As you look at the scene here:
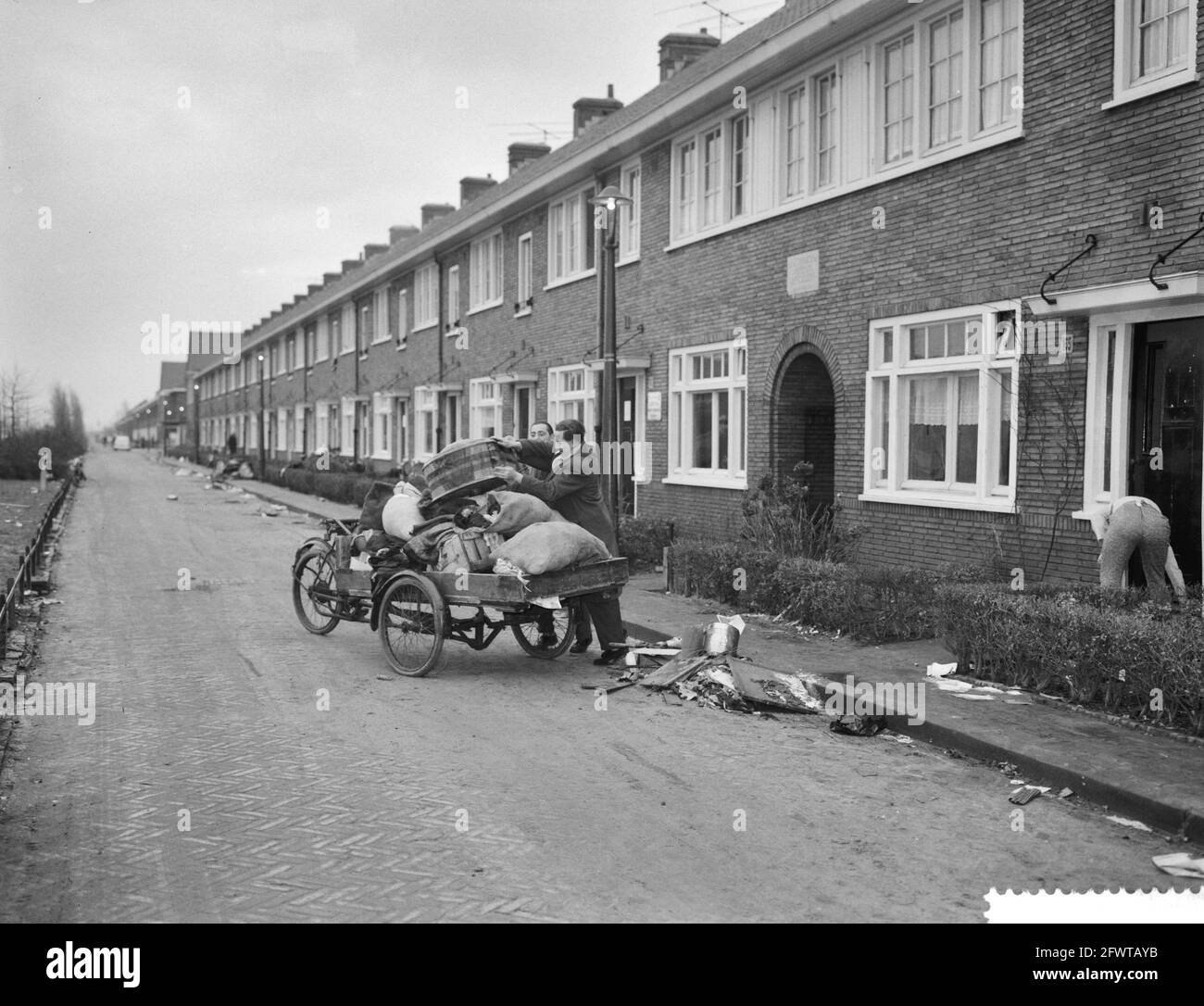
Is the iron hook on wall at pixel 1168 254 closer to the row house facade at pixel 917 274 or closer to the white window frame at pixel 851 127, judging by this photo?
the row house facade at pixel 917 274

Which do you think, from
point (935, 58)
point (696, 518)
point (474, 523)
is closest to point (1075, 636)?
point (474, 523)

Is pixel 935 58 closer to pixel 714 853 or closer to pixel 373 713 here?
pixel 373 713

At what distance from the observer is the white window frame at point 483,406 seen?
2670 centimetres

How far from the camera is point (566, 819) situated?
224 inches

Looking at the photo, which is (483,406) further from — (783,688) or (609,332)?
(783,688)

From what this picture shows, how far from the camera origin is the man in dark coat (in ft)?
32.0

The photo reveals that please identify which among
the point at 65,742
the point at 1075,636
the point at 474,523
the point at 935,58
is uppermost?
the point at 935,58

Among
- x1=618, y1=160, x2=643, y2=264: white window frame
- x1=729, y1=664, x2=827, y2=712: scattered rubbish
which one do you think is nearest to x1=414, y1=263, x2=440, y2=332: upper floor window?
x1=618, y1=160, x2=643, y2=264: white window frame

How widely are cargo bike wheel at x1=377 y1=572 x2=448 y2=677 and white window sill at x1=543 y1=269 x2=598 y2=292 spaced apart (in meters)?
12.9

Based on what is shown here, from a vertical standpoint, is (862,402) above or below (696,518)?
above

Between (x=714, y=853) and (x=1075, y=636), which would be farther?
(x=1075, y=636)

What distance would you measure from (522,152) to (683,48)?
9226mm

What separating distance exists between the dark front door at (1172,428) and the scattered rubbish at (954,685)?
2.82 metres
